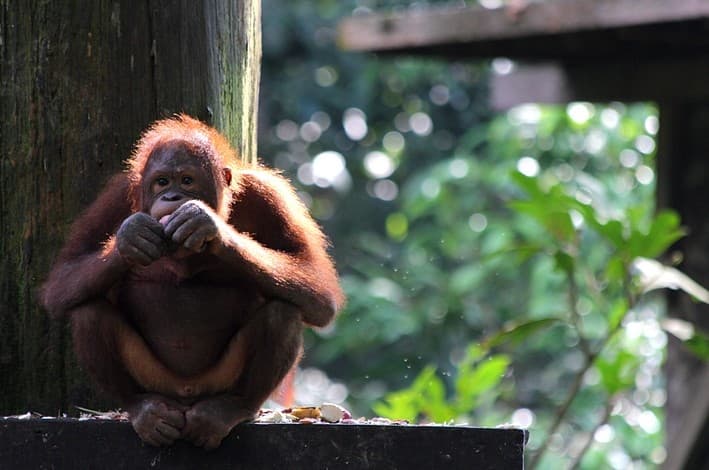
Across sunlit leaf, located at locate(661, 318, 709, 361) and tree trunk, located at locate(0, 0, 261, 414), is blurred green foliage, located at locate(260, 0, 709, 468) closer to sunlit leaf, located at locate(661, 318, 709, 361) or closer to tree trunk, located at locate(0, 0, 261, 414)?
sunlit leaf, located at locate(661, 318, 709, 361)

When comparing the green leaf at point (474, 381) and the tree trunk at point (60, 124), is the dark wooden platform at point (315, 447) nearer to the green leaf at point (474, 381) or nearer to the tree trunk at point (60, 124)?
the tree trunk at point (60, 124)

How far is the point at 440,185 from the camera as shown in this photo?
26.8ft

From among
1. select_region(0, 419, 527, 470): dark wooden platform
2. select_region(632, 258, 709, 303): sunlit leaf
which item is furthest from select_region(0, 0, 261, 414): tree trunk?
select_region(632, 258, 709, 303): sunlit leaf

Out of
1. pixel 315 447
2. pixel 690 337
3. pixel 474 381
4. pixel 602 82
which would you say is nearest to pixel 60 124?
pixel 315 447

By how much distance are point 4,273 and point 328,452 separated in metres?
0.92

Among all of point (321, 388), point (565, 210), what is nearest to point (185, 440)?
point (565, 210)

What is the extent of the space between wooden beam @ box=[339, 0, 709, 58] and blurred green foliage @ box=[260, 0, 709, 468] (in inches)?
30.2

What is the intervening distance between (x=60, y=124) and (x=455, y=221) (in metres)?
6.04

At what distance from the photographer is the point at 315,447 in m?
2.33

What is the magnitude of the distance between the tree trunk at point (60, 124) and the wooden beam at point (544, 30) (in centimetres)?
184

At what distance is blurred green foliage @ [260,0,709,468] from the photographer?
7.55 metres

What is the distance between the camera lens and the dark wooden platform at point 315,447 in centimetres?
232

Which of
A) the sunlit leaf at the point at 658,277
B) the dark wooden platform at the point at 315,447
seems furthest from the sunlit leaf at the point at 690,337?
the dark wooden platform at the point at 315,447

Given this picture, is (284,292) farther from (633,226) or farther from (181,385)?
(633,226)
